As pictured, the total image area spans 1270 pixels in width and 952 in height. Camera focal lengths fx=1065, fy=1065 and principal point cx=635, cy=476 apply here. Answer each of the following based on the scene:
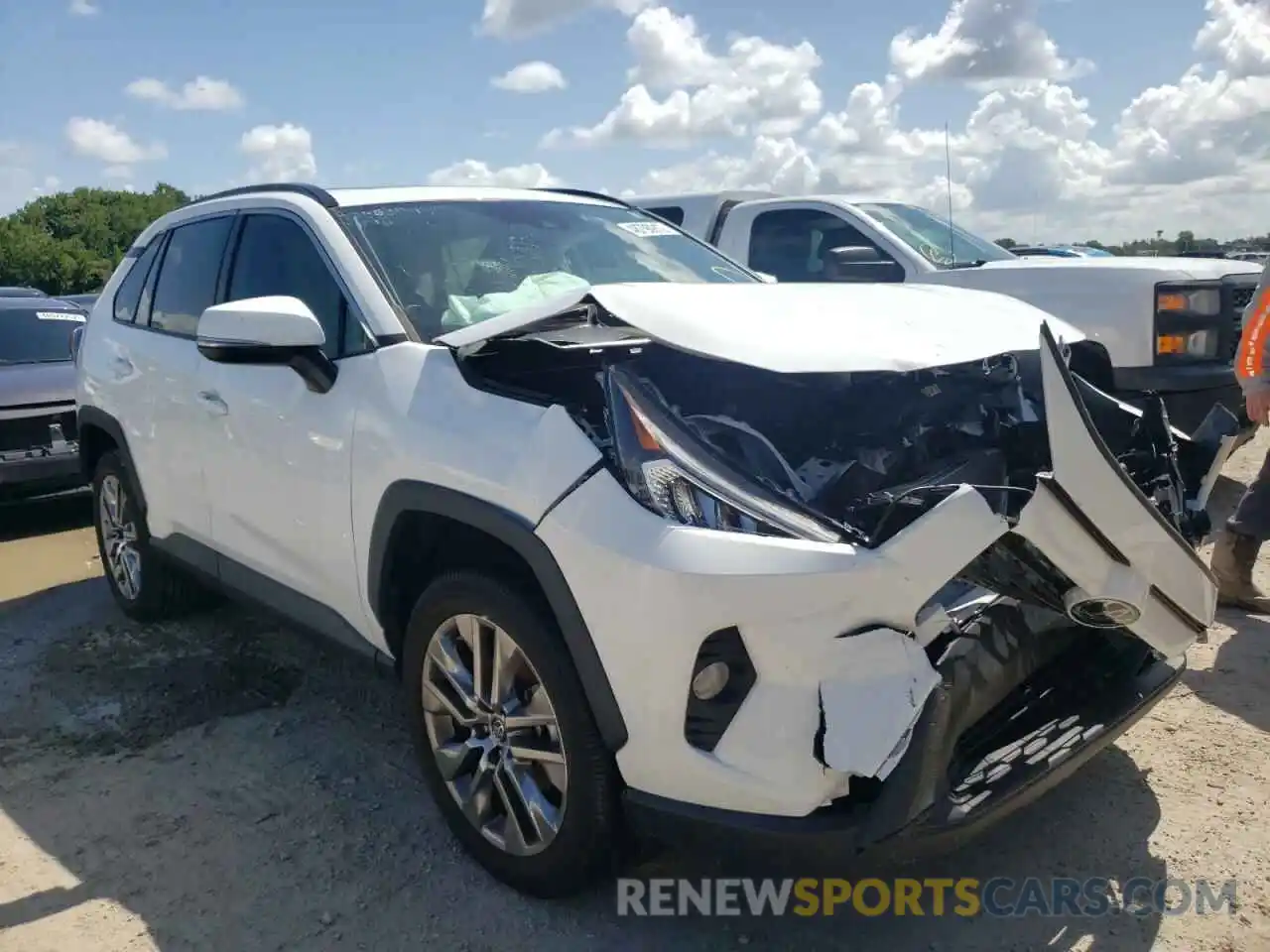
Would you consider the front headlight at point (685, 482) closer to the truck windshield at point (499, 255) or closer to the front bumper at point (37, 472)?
the truck windshield at point (499, 255)

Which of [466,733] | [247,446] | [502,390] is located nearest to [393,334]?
[502,390]

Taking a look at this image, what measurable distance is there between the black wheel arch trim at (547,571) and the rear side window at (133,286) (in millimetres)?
2646

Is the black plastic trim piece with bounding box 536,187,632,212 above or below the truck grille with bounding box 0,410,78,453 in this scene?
above

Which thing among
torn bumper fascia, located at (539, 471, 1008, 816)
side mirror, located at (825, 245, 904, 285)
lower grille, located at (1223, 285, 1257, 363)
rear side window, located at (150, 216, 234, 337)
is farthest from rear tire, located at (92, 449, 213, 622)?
lower grille, located at (1223, 285, 1257, 363)

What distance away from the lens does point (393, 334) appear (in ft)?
10.0

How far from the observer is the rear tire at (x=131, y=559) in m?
4.77

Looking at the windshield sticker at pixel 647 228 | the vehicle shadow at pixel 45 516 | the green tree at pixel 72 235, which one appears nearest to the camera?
the windshield sticker at pixel 647 228

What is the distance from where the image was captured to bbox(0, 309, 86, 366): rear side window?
791 cm

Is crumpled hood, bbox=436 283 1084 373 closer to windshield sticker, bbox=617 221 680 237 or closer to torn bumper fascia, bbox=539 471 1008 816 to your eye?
torn bumper fascia, bbox=539 471 1008 816

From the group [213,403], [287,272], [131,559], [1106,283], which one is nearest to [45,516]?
[131,559]

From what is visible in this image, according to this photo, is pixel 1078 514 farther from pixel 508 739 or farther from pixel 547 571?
pixel 508 739

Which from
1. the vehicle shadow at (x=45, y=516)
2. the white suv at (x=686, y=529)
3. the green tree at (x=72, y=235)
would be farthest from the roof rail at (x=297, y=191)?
the green tree at (x=72, y=235)

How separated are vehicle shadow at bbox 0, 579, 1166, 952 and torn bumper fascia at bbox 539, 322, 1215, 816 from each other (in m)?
0.25

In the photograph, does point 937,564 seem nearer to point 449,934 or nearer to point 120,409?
point 449,934
